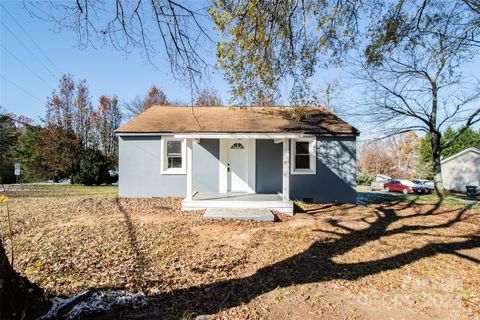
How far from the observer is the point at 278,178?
1180 cm

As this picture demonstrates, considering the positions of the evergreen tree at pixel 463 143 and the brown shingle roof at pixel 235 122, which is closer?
the brown shingle roof at pixel 235 122

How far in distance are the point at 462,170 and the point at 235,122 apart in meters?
27.2

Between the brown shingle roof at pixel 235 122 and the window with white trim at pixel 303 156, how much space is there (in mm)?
587

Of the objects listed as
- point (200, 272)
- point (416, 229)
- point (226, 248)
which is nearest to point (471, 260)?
point (416, 229)

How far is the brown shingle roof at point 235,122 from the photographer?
1158cm

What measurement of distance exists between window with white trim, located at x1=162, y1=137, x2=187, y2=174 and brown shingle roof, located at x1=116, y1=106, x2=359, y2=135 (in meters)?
0.59

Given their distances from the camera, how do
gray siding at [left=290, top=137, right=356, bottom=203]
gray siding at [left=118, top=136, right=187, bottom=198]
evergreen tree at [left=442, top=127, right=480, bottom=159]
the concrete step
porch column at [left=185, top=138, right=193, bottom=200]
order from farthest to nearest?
1. evergreen tree at [left=442, top=127, right=480, bottom=159]
2. gray siding at [left=118, top=136, right=187, bottom=198]
3. gray siding at [left=290, top=137, right=356, bottom=203]
4. porch column at [left=185, top=138, right=193, bottom=200]
5. the concrete step

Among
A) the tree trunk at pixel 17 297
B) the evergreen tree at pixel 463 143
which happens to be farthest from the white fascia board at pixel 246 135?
the evergreen tree at pixel 463 143

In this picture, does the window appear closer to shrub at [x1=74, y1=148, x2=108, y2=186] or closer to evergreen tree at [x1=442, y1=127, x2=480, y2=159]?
shrub at [x1=74, y1=148, x2=108, y2=186]

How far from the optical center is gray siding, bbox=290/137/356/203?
464 inches

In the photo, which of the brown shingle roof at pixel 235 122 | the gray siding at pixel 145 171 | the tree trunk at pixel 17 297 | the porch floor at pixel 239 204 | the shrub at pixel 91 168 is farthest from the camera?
the shrub at pixel 91 168

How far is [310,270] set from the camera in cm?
470

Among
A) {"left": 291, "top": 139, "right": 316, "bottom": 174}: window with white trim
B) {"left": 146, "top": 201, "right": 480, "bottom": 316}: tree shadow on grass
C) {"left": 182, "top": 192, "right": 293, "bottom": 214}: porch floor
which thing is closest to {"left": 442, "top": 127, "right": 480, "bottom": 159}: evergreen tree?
{"left": 291, "top": 139, "right": 316, "bottom": 174}: window with white trim

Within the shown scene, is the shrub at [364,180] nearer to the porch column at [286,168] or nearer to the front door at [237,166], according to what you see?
the front door at [237,166]
